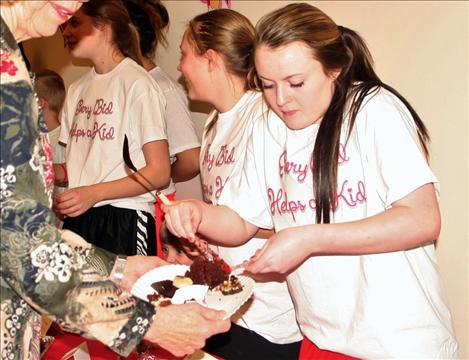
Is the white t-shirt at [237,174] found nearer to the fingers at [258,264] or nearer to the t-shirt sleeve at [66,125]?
the fingers at [258,264]

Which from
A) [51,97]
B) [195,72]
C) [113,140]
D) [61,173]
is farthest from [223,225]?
[51,97]

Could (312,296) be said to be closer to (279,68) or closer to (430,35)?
(279,68)

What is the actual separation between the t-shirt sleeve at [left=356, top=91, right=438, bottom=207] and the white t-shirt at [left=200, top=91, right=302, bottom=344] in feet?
1.10

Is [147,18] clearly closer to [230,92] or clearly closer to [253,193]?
[230,92]

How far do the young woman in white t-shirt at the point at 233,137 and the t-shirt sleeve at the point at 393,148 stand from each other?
29 centimetres

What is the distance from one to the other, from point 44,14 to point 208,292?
649 mm

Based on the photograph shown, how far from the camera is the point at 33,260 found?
98cm

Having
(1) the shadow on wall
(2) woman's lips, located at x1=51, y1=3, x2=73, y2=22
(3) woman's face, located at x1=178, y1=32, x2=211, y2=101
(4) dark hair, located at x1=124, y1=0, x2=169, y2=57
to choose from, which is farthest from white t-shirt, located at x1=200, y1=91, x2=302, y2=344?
(1) the shadow on wall

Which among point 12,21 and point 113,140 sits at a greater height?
point 12,21

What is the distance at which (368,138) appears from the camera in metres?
1.24

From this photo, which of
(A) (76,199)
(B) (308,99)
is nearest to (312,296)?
(B) (308,99)

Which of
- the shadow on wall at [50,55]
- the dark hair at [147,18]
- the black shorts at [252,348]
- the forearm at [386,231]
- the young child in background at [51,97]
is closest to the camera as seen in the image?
the forearm at [386,231]

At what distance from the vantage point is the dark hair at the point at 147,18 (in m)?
2.57

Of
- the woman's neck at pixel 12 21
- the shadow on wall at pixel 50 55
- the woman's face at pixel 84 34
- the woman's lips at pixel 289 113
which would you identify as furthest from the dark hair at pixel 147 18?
the woman's neck at pixel 12 21
